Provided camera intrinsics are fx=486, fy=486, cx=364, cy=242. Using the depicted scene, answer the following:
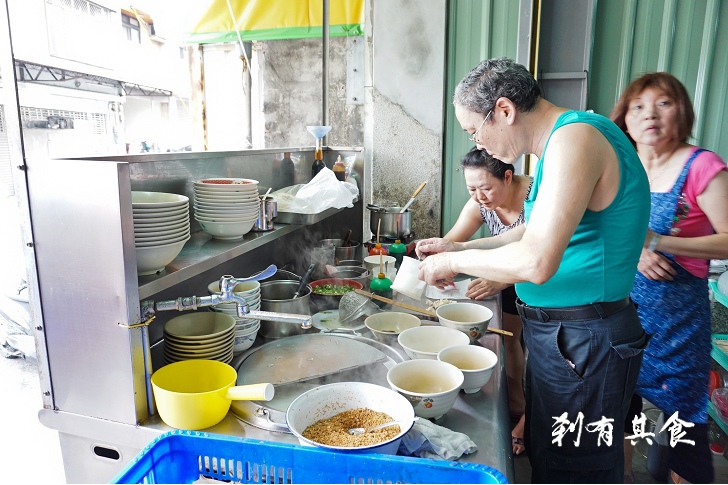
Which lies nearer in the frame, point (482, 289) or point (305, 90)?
point (482, 289)

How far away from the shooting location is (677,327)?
2.22m

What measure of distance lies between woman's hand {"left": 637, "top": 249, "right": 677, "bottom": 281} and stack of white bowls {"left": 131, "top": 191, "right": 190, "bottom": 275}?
191cm

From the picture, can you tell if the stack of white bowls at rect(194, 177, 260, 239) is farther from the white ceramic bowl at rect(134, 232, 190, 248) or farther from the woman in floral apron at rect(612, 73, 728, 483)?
the woman in floral apron at rect(612, 73, 728, 483)

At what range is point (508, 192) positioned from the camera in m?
2.66

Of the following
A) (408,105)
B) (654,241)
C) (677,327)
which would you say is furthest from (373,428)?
(408,105)

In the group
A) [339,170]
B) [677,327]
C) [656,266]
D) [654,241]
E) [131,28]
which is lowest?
[677,327]

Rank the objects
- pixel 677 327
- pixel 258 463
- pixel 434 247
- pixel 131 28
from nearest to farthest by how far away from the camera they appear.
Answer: pixel 258 463
pixel 677 327
pixel 434 247
pixel 131 28

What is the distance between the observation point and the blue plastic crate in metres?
1.00

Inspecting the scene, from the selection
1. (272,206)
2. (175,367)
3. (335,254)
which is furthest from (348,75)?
(175,367)

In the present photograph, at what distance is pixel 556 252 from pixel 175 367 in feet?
3.68

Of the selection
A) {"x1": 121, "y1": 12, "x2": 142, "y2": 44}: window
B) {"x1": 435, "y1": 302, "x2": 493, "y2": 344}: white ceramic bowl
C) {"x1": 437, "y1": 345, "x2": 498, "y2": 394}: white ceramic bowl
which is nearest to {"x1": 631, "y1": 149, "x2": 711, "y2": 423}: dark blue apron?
{"x1": 435, "y1": 302, "x2": 493, "y2": 344}: white ceramic bowl

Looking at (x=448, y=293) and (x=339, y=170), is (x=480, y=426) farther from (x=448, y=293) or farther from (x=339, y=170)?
(x=339, y=170)

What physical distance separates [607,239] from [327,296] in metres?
1.37

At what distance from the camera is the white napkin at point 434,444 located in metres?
1.20
